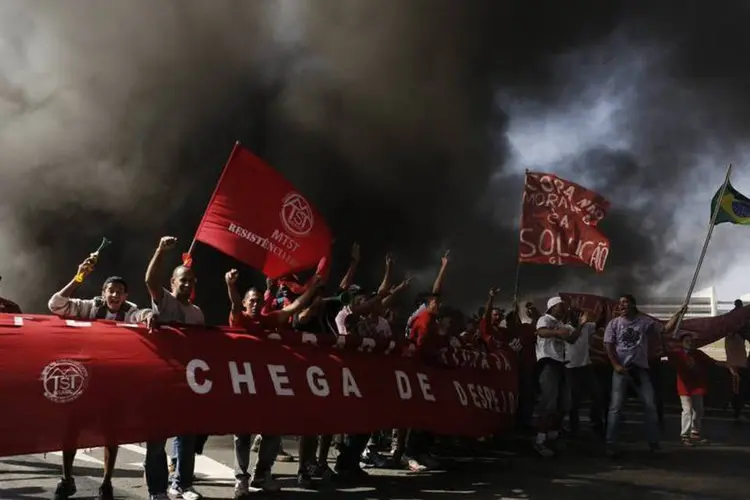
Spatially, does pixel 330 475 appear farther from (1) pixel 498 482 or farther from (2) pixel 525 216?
(2) pixel 525 216

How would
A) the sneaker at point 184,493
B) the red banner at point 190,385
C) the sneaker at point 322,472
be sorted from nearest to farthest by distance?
the red banner at point 190,385 < the sneaker at point 184,493 < the sneaker at point 322,472

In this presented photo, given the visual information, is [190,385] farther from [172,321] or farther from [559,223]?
[559,223]

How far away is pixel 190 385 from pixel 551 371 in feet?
11.2

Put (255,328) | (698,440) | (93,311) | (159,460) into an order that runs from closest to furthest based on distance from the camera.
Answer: (159,460) < (93,311) < (255,328) < (698,440)

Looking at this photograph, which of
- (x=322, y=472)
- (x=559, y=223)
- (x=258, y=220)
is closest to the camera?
(x=258, y=220)

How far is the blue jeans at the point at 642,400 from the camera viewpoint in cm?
615

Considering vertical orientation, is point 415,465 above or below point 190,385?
below

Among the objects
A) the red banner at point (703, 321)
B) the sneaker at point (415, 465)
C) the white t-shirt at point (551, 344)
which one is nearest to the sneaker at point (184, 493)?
the sneaker at point (415, 465)

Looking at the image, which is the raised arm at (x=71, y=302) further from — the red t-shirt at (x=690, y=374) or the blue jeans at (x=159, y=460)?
the red t-shirt at (x=690, y=374)

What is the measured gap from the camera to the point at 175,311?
4156 mm

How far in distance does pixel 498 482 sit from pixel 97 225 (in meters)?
9.03

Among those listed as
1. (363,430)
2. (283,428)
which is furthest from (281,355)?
(363,430)

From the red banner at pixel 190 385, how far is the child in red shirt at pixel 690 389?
9.97 feet

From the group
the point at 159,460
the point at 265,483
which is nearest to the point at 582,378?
the point at 265,483
